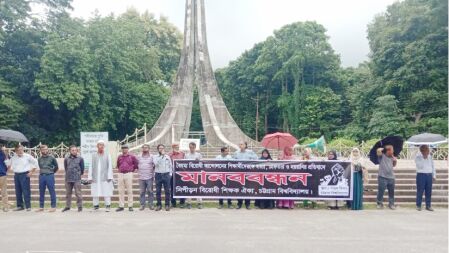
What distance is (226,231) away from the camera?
22.7 ft

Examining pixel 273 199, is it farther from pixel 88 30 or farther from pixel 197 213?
pixel 88 30

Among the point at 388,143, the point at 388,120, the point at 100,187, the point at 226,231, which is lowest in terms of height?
the point at 226,231

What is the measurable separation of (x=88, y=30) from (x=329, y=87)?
20.8 meters

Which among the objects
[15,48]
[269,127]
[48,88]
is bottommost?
[269,127]

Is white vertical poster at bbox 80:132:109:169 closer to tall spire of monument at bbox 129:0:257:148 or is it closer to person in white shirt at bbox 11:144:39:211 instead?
person in white shirt at bbox 11:144:39:211

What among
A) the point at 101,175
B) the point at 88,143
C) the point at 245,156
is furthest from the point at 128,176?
the point at 88,143

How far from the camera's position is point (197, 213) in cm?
880

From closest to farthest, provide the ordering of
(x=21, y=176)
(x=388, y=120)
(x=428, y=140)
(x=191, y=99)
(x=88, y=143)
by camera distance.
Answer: (x=428, y=140)
(x=21, y=176)
(x=88, y=143)
(x=191, y=99)
(x=388, y=120)

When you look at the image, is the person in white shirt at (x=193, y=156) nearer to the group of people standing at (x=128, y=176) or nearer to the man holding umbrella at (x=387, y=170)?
the group of people standing at (x=128, y=176)

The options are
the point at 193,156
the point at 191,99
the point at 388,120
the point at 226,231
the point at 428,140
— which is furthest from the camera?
the point at 388,120

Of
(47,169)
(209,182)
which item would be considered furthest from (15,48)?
(209,182)

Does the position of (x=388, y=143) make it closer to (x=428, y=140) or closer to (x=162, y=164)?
(x=428, y=140)

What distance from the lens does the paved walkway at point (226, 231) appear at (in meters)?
5.82

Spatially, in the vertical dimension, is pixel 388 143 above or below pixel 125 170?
above
